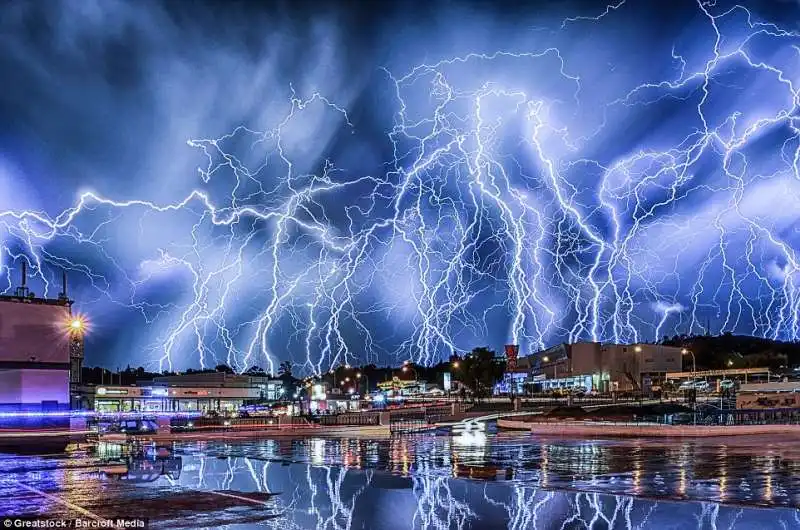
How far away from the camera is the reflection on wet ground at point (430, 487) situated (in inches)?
458

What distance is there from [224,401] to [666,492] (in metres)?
89.4

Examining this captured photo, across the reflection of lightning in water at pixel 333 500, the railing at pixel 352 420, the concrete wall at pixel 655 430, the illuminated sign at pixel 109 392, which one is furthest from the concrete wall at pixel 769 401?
the illuminated sign at pixel 109 392

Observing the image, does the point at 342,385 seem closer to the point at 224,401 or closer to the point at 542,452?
the point at 224,401

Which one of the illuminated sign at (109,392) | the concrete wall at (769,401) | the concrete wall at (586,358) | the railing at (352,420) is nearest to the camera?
the railing at (352,420)

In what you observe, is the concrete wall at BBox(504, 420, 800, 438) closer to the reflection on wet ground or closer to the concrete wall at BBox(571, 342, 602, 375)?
the reflection on wet ground

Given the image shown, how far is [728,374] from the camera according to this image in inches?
4587

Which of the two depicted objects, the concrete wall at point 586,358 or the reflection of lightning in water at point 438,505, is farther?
the concrete wall at point 586,358

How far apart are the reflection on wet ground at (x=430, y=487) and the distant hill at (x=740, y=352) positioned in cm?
10462

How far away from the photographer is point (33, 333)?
172ft

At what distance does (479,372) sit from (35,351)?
56013mm

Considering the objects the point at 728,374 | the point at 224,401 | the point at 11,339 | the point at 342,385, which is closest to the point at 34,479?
the point at 11,339

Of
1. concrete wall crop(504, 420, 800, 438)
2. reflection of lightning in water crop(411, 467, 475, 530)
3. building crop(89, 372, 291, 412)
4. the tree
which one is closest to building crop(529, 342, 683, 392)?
the tree

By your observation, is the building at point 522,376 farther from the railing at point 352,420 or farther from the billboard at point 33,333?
the billboard at point 33,333

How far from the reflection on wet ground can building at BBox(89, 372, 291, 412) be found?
183ft
